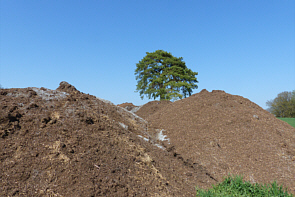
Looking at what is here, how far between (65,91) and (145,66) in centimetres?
2241

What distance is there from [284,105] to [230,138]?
89.2 feet

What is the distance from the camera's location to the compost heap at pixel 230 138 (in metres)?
6.43

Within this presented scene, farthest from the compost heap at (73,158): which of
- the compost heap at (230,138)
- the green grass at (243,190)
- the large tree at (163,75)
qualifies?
the large tree at (163,75)

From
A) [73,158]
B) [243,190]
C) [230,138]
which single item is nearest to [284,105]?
[230,138]

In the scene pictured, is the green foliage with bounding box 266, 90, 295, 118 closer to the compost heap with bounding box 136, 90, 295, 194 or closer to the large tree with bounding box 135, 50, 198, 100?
the large tree with bounding box 135, 50, 198, 100

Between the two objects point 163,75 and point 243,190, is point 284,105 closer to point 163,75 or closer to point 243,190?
point 163,75

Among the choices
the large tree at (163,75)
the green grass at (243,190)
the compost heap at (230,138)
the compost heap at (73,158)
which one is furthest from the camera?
the large tree at (163,75)

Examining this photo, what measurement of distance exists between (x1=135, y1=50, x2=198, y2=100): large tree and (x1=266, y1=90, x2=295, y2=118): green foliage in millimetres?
11850

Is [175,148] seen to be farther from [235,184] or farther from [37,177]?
[37,177]

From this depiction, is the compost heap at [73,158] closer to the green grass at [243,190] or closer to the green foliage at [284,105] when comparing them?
the green grass at [243,190]

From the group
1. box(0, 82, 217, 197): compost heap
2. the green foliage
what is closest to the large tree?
the green foliage

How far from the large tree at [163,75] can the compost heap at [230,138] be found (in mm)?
16341

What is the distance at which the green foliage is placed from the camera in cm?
2869

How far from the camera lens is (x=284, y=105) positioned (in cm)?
2964
